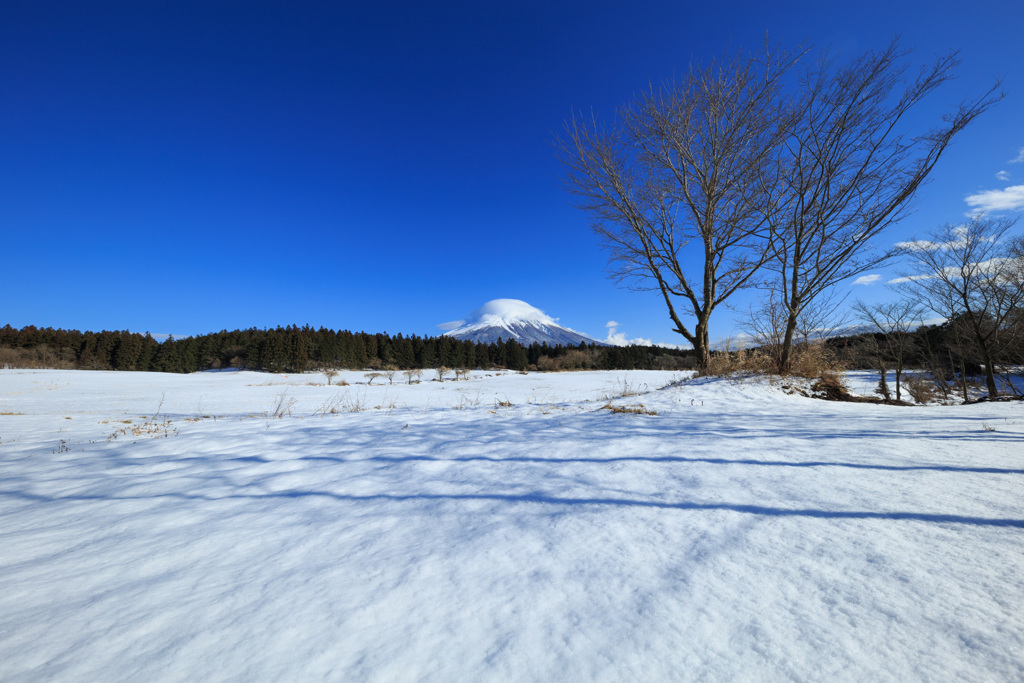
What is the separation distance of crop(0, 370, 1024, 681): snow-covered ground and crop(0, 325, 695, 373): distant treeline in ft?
123

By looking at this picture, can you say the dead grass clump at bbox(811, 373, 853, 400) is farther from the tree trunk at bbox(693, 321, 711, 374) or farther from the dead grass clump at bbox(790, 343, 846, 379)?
the tree trunk at bbox(693, 321, 711, 374)

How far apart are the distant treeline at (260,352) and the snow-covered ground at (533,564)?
37.4m

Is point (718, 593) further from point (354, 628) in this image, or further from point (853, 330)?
point (853, 330)

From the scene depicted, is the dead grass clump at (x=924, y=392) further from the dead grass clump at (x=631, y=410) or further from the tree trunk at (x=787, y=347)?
the dead grass clump at (x=631, y=410)

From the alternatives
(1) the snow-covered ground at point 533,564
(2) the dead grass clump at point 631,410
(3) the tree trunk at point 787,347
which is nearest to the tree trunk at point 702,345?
(3) the tree trunk at point 787,347

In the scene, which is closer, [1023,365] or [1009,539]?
[1009,539]

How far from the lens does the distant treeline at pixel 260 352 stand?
120 feet

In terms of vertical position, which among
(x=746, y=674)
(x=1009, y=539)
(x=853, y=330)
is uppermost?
(x=853, y=330)

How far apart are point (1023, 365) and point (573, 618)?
31085mm

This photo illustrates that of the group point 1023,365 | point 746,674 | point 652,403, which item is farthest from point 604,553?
point 1023,365

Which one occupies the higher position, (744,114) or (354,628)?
(744,114)

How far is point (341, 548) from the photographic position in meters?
1.58

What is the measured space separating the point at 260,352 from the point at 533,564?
46.4 metres

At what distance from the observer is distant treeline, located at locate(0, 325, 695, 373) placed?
120 feet
